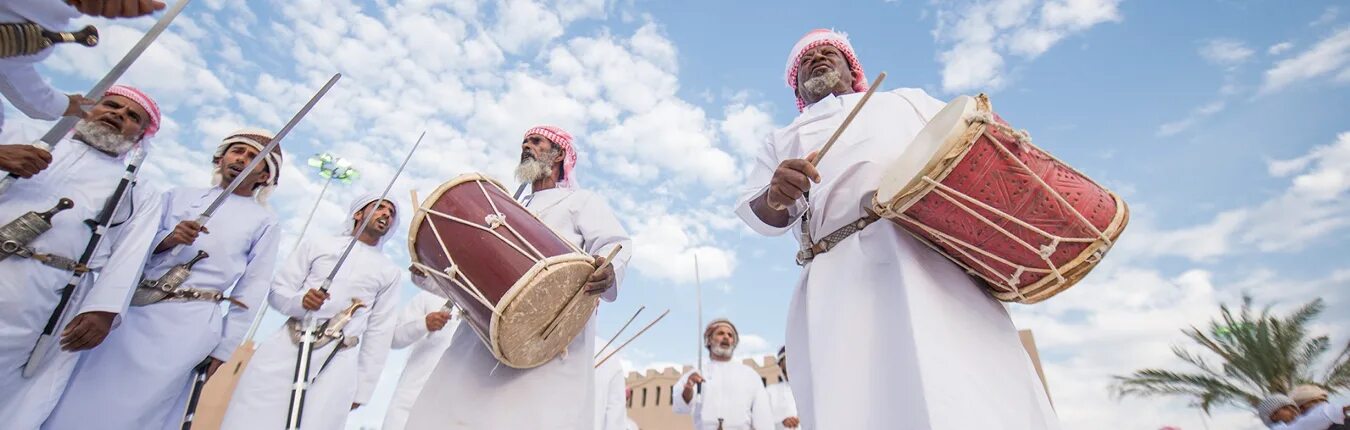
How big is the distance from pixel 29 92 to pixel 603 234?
2.25 m

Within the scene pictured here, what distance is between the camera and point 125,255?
3.29m

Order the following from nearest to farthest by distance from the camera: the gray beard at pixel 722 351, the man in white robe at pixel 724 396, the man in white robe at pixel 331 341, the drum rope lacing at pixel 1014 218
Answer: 1. the drum rope lacing at pixel 1014 218
2. the man in white robe at pixel 331 341
3. the man in white robe at pixel 724 396
4. the gray beard at pixel 722 351

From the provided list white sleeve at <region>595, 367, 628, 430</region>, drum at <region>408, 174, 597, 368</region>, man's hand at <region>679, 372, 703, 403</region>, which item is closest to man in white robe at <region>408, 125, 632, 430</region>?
drum at <region>408, 174, 597, 368</region>

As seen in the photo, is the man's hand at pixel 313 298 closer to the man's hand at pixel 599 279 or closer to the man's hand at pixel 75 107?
the man's hand at pixel 75 107

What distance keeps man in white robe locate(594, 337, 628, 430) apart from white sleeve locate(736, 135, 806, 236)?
5024 mm

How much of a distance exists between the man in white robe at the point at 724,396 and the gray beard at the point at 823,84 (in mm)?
5362

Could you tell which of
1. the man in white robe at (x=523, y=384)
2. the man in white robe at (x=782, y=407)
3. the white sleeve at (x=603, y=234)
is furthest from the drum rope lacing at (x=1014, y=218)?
the man in white robe at (x=782, y=407)

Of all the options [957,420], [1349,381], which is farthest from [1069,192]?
[1349,381]

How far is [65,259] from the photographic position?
10.2ft

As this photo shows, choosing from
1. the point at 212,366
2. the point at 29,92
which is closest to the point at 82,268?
the point at 212,366

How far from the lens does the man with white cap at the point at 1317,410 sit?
6621mm

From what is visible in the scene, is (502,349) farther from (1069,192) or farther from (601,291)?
(1069,192)

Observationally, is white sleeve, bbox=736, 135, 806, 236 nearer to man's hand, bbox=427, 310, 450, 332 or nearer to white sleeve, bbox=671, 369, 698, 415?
man's hand, bbox=427, 310, 450, 332

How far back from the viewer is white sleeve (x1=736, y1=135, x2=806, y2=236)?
8.07ft
